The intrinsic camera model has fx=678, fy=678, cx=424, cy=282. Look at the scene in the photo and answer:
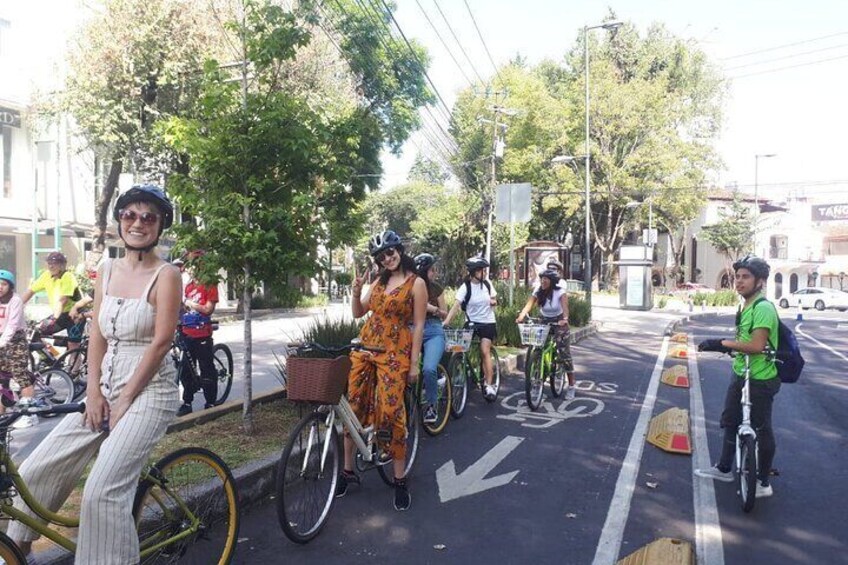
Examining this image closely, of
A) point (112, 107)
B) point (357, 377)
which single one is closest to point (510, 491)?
point (357, 377)

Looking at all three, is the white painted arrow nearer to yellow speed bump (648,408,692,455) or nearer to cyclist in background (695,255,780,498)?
yellow speed bump (648,408,692,455)

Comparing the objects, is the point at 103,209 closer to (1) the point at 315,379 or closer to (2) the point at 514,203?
(2) the point at 514,203

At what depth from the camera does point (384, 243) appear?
4871 millimetres

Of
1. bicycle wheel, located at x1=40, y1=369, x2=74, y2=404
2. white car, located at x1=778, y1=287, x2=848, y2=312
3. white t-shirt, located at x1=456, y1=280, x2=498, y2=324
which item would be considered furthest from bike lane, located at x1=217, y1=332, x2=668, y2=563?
white car, located at x1=778, y1=287, x2=848, y2=312

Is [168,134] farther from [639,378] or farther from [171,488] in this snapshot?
[639,378]

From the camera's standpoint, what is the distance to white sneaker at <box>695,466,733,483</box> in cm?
568

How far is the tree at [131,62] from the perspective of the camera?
17.9 m

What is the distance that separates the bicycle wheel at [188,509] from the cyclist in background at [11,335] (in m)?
3.72

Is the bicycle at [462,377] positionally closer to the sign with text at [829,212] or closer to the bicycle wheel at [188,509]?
the bicycle wheel at [188,509]

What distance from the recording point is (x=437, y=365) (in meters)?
6.66

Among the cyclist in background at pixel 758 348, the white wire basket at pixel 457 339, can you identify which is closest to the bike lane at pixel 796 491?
the cyclist in background at pixel 758 348

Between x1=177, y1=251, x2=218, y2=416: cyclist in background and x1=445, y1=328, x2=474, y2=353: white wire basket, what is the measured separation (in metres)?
2.49

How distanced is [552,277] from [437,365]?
102 inches

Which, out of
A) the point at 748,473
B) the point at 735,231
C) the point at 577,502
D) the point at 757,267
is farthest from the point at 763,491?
the point at 735,231
